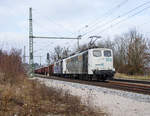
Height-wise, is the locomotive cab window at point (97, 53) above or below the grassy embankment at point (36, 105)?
above

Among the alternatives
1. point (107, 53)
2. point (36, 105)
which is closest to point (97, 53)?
point (107, 53)

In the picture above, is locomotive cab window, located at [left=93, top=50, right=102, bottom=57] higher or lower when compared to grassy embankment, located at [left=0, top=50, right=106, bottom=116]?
higher

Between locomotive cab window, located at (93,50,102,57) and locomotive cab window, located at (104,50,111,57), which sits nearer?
locomotive cab window, located at (93,50,102,57)

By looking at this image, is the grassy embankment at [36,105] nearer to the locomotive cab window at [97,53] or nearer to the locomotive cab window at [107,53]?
the locomotive cab window at [97,53]

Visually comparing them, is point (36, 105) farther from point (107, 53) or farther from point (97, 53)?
point (107, 53)

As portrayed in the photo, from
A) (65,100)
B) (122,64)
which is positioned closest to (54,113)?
(65,100)

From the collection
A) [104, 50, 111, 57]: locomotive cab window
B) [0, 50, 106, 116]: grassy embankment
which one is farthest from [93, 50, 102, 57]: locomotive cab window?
[0, 50, 106, 116]: grassy embankment

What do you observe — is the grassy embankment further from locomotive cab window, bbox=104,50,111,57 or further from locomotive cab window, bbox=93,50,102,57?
locomotive cab window, bbox=104,50,111,57

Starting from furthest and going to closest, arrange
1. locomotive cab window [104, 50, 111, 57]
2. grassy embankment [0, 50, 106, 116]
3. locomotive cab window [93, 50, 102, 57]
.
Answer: locomotive cab window [104, 50, 111, 57]
locomotive cab window [93, 50, 102, 57]
grassy embankment [0, 50, 106, 116]

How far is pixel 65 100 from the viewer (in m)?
8.32

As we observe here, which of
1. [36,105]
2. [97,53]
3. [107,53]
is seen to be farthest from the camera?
[107,53]

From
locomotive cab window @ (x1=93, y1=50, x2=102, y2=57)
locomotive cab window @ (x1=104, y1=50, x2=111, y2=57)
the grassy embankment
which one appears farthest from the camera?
locomotive cab window @ (x1=104, y1=50, x2=111, y2=57)

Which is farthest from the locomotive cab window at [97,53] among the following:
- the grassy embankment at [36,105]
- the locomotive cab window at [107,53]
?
the grassy embankment at [36,105]

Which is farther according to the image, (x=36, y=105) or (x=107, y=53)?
(x=107, y=53)
